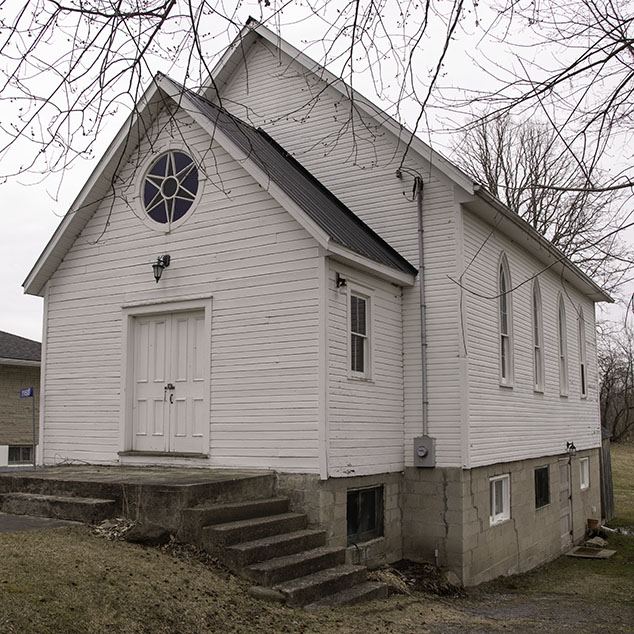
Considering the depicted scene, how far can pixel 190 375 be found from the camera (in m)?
12.2

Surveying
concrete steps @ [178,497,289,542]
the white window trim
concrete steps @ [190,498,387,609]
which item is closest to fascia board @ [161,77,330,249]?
the white window trim

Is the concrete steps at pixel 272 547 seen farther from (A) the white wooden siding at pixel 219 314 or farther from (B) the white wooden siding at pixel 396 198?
(B) the white wooden siding at pixel 396 198

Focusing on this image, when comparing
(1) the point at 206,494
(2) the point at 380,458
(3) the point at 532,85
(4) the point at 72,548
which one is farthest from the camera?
(2) the point at 380,458

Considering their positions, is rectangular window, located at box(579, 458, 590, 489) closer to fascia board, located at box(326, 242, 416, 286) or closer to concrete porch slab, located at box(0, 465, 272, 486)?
fascia board, located at box(326, 242, 416, 286)

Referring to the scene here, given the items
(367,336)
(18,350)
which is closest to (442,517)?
(367,336)

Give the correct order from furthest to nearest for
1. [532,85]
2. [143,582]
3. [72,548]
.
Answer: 1. [72,548]
2. [143,582]
3. [532,85]

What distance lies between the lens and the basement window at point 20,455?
24.2 metres

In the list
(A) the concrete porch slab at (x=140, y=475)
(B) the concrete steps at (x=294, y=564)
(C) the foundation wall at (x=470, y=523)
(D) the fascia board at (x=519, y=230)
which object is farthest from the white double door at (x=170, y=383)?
(D) the fascia board at (x=519, y=230)

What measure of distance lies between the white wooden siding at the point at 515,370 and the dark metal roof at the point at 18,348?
15.4 meters

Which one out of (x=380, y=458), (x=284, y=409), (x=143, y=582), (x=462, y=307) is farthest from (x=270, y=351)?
(x=143, y=582)

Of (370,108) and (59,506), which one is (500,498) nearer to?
(370,108)

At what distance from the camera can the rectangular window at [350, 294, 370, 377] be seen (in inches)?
456

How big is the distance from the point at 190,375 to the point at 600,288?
40.3ft

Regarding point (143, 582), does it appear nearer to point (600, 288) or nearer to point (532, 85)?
point (532, 85)
